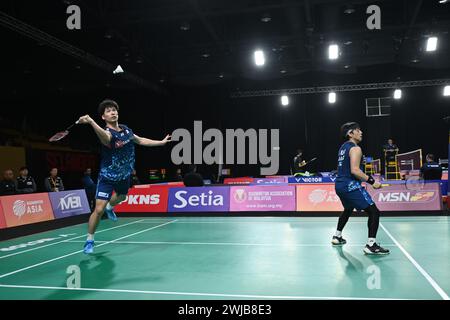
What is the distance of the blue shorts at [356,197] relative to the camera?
5414 mm

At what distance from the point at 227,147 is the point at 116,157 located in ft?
60.7

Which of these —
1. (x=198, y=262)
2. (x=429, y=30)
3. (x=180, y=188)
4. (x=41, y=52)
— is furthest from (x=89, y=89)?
(x=198, y=262)

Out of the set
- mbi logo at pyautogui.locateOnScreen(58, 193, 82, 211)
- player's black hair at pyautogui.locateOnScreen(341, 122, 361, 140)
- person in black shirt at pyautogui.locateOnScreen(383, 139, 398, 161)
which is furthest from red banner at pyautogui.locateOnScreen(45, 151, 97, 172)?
player's black hair at pyautogui.locateOnScreen(341, 122, 361, 140)

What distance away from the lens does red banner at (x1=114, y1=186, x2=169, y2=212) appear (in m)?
11.4

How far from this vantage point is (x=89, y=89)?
22.0 metres

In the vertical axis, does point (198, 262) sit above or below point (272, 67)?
below

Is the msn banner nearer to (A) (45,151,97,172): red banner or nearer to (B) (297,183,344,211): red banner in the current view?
(B) (297,183,344,211): red banner

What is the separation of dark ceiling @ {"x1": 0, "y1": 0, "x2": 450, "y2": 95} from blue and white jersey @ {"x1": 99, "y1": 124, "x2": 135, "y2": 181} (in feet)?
26.2
